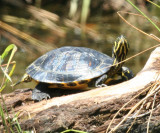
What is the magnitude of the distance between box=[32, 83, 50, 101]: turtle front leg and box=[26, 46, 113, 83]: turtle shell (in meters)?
0.10

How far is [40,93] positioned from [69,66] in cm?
39

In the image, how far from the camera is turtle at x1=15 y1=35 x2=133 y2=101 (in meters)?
2.98

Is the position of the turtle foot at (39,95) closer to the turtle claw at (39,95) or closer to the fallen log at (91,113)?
the turtle claw at (39,95)

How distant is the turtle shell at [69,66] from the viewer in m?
2.99

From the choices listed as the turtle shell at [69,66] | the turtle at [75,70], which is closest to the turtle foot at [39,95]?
the turtle at [75,70]

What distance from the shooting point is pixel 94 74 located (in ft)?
9.79

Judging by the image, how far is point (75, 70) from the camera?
302 centimetres

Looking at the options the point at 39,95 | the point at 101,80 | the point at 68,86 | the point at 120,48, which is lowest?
the point at 39,95

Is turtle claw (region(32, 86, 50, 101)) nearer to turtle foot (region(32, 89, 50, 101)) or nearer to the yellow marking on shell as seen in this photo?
turtle foot (region(32, 89, 50, 101))

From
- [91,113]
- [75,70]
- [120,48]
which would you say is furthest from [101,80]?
[91,113]

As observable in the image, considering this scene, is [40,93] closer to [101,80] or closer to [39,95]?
[39,95]

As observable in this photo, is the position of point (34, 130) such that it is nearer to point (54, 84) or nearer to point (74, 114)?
point (74, 114)

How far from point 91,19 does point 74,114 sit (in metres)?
6.04

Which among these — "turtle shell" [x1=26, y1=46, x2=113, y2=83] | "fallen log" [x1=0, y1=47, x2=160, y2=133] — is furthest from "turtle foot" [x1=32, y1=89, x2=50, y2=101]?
"fallen log" [x1=0, y1=47, x2=160, y2=133]
